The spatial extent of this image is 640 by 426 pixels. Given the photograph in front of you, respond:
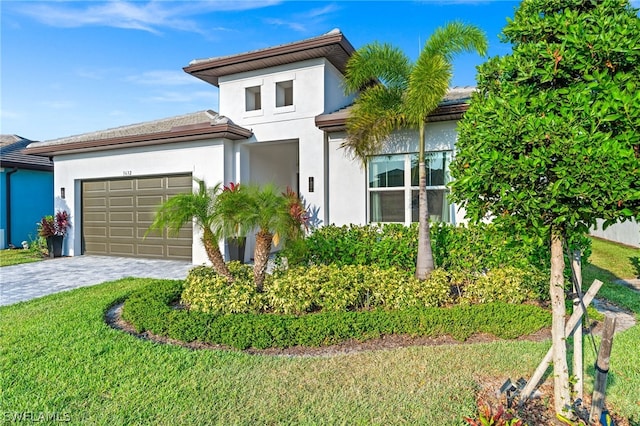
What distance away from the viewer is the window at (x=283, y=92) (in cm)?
1024

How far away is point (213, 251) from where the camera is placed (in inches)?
217

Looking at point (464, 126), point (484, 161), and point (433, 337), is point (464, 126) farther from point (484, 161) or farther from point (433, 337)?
point (433, 337)

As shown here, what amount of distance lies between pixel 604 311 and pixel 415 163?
4.70 metres

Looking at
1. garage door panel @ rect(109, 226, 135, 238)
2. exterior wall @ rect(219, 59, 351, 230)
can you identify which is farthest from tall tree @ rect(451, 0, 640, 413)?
garage door panel @ rect(109, 226, 135, 238)

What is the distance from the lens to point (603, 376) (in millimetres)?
2445

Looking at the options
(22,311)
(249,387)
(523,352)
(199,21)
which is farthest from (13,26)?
(523,352)

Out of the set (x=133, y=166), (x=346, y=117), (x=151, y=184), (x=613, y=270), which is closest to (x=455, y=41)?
(x=346, y=117)

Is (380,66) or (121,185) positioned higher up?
(380,66)

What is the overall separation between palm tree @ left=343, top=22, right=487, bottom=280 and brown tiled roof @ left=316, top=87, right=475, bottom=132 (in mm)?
572

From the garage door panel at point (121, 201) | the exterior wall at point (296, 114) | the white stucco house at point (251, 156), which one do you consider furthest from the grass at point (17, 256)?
the exterior wall at point (296, 114)

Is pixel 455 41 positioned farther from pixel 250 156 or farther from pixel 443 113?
pixel 250 156

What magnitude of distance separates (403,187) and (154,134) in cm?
764

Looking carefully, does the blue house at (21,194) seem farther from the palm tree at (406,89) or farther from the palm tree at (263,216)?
the palm tree at (406,89)

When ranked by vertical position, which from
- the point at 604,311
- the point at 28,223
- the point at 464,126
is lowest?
the point at 604,311
